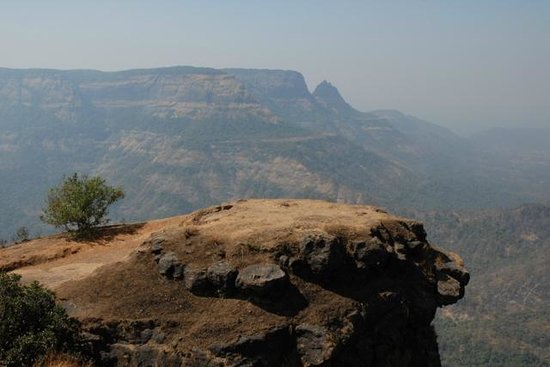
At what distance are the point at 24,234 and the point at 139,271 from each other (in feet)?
70.7

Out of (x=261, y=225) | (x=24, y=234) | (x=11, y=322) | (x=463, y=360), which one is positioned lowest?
(x=463, y=360)

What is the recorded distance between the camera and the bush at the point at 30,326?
1581cm

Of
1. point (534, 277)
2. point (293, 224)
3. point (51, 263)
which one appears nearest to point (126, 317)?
point (293, 224)

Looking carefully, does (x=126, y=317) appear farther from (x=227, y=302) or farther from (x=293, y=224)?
(x=293, y=224)

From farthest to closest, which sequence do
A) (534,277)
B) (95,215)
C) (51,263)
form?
(534,277) < (95,215) < (51,263)

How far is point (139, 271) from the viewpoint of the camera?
20656 millimetres

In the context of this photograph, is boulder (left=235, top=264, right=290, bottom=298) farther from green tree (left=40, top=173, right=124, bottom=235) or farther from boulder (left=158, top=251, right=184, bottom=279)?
green tree (left=40, top=173, right=124, bottom=235)

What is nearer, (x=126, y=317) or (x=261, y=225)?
(x=126, y=317)

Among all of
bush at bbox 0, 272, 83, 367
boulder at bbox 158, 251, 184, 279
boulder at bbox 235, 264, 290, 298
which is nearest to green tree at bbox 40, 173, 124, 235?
boulder at bbox 158, 251, 184, 279

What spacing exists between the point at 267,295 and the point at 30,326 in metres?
8.48

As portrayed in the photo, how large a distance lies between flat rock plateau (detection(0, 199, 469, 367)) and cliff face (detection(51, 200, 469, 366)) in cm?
4

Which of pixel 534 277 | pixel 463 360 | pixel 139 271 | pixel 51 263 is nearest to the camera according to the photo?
pixel 139 271

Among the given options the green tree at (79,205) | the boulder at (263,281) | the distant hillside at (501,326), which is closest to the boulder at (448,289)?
the boulder at (263,281)

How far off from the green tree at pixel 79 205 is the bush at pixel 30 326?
1479 cm
